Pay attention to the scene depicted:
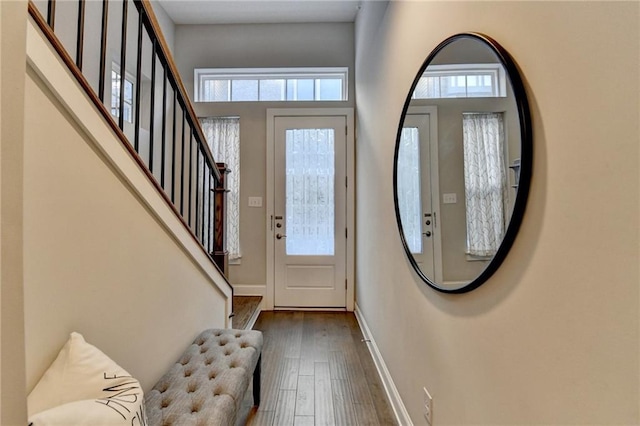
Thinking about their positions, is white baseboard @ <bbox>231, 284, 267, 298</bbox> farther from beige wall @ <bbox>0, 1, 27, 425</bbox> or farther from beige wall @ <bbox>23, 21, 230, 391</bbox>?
beige wall @ <bbox>0, 1, 27, 425</bbox>

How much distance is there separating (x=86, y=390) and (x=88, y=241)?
45 cm

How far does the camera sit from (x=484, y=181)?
88 cm

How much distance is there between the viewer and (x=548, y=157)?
0.64 m

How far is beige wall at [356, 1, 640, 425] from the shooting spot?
0.48m

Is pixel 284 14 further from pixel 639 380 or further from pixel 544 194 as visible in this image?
pixel 639 380

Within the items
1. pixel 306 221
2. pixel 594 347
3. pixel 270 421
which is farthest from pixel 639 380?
pixel 306 221

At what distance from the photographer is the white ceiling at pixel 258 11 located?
333 cm

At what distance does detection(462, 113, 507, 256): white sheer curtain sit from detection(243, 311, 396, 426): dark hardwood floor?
4.25ft

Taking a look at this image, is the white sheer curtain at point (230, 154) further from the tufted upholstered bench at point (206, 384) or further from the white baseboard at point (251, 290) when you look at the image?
the tufted upholstered bench at point (206, 384)

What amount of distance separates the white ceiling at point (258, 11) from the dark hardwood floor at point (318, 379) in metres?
3.54

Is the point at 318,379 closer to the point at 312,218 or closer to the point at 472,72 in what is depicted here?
the point at 312,218

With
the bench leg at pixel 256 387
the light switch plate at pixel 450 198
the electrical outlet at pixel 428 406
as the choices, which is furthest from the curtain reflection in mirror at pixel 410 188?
the bench leg at pixel 256 387

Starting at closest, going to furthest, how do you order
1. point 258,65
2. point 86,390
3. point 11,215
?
point 11,215 → point 86,390 → point 258,65

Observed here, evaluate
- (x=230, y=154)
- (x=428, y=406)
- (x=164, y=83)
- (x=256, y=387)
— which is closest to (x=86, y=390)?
(x=256, y=387)
